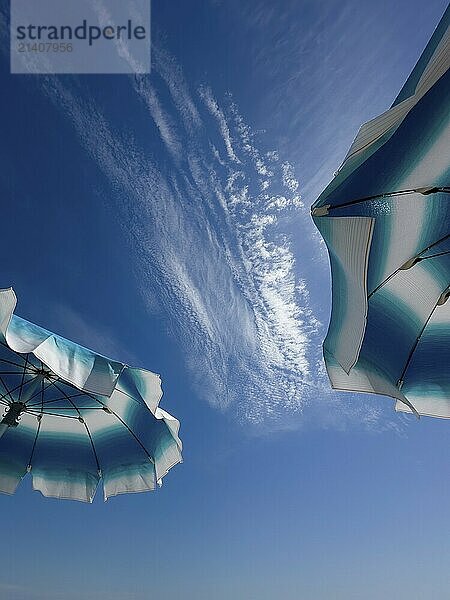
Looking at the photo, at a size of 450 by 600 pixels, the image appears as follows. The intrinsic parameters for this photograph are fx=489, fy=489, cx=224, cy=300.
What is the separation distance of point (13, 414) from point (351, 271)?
4.40 meters

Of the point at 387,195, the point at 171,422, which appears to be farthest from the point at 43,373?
the point at 387,195

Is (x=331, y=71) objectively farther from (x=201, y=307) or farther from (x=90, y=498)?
(x=90, y=498)

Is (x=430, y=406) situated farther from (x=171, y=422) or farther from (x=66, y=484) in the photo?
(x=66, y=484)

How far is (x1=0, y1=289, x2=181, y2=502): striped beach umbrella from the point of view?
623cm

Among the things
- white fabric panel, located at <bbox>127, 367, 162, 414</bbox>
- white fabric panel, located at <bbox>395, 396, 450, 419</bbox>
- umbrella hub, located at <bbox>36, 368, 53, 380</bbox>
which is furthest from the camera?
umbrella hub, located at <bbox>36, 368, 53, 380</bbox>

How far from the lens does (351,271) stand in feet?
10.3

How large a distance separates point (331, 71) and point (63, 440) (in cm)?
638

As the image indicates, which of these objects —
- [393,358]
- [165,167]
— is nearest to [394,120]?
[393,358]

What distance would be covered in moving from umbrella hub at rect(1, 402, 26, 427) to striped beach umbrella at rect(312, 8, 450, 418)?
3670mm

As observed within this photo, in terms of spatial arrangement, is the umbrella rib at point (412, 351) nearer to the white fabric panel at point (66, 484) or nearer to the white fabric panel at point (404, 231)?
the white fabric panel at point (404, 231)

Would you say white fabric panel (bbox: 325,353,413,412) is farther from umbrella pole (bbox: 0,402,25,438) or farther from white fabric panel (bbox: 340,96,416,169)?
umbrella pole (bbox: 0,402,25,438)

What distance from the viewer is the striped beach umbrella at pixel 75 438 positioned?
6230 mm

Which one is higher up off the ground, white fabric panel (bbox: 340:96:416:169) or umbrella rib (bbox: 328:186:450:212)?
white fabric panel (bbox: 340:96:416:169)

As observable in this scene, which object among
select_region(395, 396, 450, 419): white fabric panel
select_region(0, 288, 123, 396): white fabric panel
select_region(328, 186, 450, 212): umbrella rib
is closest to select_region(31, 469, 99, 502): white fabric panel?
select_region(0, 288, 123, 396): white fabric panel
